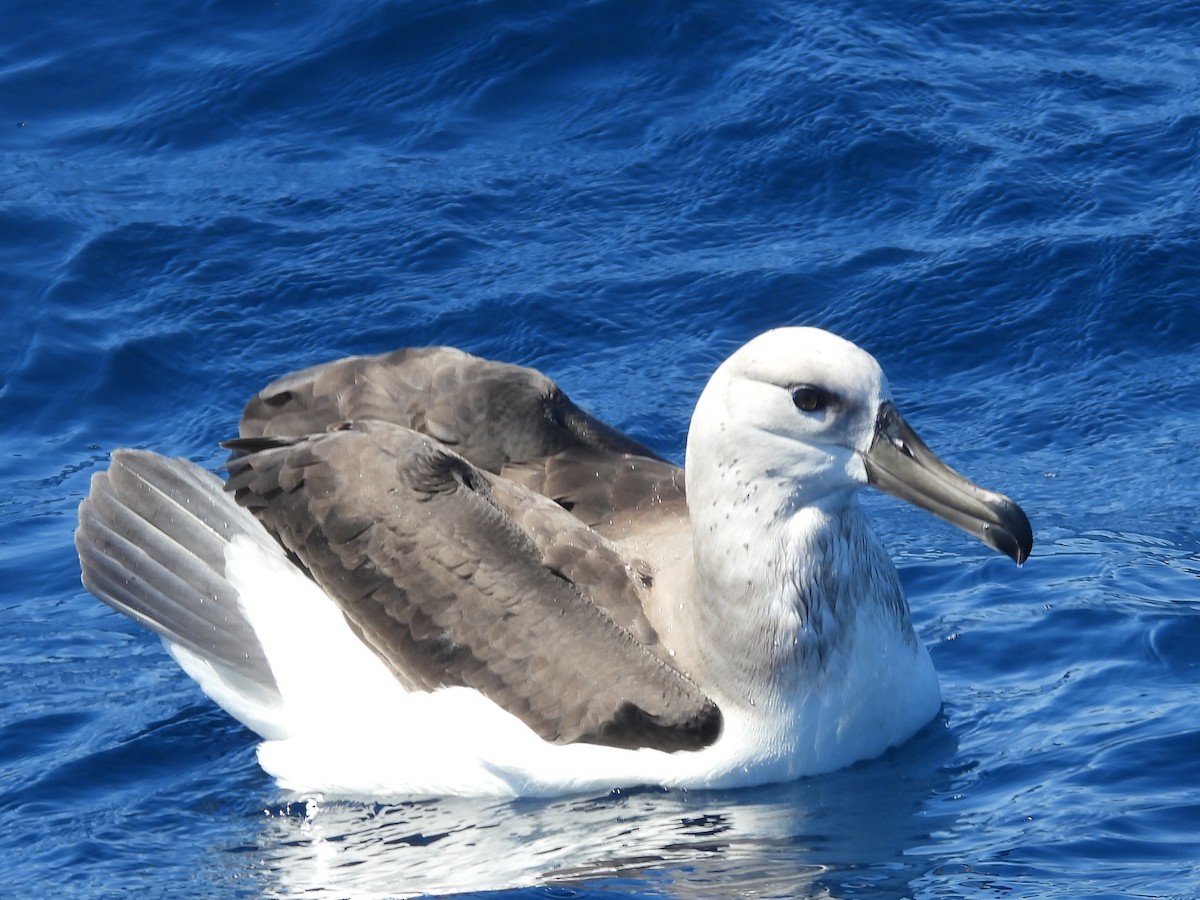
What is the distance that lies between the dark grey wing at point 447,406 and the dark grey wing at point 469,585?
1.51 ft

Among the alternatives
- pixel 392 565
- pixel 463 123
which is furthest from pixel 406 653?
pixel 463 123

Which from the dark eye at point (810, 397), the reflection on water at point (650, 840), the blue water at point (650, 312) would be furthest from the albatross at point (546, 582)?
the blue water at point (650, 312)

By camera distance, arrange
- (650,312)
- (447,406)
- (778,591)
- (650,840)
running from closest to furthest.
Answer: (650,840)
(778,591)
(447,406)
(650,312)

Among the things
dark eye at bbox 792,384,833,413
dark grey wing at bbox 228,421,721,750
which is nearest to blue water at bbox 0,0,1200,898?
dark grey wing at bbox 228,421,721,750

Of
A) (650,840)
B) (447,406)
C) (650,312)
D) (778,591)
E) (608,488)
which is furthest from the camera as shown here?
(650,312)

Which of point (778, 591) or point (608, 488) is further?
point (608, 488)

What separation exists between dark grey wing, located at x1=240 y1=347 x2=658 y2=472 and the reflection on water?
1.93m

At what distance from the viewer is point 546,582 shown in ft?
29.6

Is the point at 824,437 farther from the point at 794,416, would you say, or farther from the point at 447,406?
the point at 447,406

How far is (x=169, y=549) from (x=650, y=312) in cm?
423

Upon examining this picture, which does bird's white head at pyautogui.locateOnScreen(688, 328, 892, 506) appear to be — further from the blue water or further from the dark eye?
the blue water

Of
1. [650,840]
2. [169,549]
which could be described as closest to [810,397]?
[650,840]

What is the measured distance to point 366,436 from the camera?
965 cm

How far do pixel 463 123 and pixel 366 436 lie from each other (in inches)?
243
